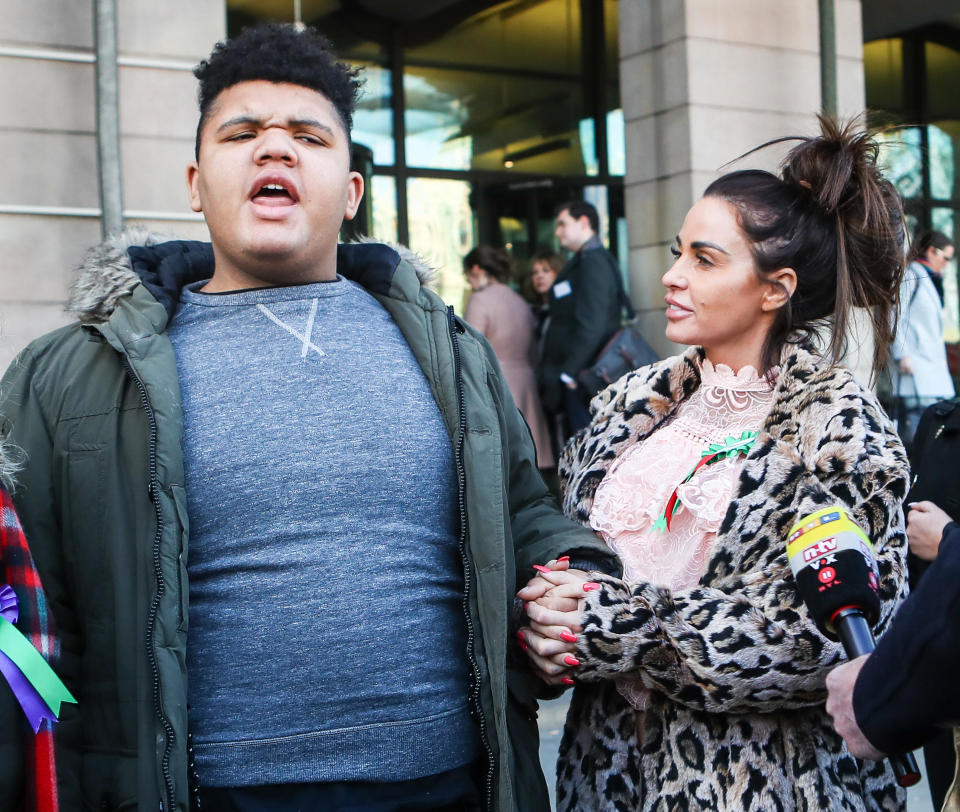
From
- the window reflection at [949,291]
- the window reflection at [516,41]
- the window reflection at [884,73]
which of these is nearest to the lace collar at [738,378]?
the window reflection at [516,41]

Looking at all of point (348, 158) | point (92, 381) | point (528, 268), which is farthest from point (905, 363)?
point (92, 381)

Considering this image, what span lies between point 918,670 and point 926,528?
1.97 metres

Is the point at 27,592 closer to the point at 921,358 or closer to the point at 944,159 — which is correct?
the point at 921,358

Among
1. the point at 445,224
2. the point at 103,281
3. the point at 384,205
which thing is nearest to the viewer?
the point at 103,281

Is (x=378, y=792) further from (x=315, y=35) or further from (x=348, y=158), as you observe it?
(x=315, y=35)

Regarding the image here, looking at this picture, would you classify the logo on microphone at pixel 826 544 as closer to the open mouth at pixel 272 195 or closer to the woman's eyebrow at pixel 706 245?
the woman's eyebrow at pixel 706 245

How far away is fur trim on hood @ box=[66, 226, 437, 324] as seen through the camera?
8.35 feet

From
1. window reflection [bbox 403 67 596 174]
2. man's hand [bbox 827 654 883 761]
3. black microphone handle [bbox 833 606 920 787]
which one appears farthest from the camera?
window reflection [bbox 403 67 596 174]

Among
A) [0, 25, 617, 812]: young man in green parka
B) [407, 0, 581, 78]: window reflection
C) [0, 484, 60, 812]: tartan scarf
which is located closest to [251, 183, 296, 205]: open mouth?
[0, 25, 617, 812]: young man in green parka

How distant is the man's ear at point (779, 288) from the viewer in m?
2.90

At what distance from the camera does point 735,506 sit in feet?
8.60

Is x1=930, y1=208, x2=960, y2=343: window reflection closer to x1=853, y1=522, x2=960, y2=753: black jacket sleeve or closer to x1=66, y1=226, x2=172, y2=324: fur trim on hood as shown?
x1=66, y1=226, x2=172, y2=324: fur trim on hood

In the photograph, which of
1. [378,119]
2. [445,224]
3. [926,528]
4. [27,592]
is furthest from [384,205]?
[27,592]

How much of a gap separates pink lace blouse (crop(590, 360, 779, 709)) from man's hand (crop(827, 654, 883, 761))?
2.55 ft
